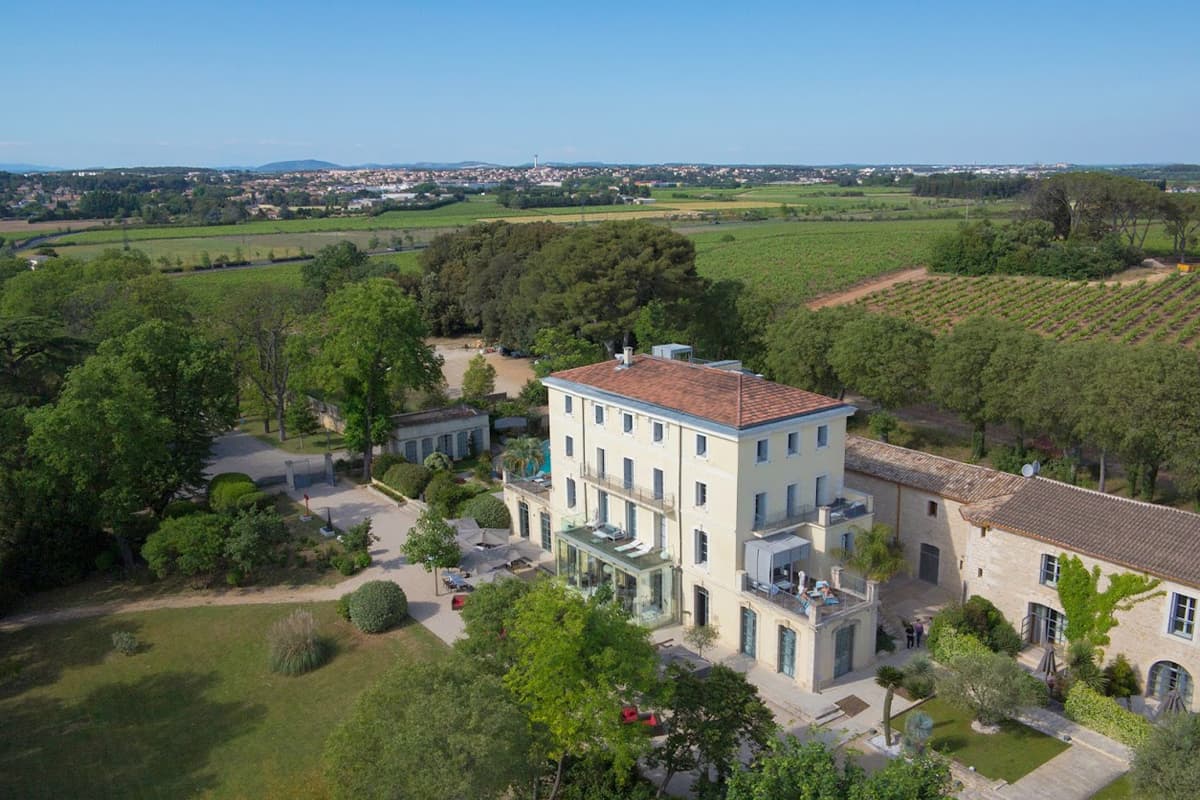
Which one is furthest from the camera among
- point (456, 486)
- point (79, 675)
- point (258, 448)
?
point (258, 448)

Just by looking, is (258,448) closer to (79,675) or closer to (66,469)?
(66,469)

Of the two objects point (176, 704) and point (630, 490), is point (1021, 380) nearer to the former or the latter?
point (630, 490)

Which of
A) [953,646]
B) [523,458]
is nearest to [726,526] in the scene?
[953,646]

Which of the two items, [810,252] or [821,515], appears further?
[810,252]

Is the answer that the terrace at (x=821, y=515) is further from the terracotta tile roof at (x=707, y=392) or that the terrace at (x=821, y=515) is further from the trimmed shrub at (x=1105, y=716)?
the trimmed shrub at (x=1105, y=716)

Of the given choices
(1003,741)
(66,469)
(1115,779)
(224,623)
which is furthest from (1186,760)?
(66,469)

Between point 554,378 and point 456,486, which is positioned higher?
point 554,378
